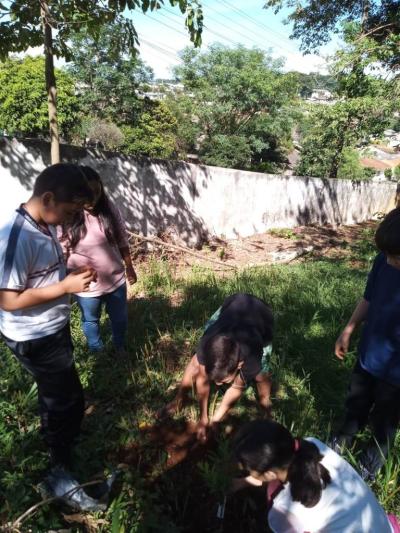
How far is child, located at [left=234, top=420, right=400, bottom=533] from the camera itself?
1429mm

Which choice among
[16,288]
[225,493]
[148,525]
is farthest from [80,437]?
[16,288]

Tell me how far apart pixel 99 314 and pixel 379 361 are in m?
1.99

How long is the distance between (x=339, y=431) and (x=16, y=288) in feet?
6.35

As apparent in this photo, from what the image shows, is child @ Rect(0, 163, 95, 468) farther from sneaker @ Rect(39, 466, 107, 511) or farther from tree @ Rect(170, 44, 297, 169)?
tree @ Rect(170, 44, 297, 169)

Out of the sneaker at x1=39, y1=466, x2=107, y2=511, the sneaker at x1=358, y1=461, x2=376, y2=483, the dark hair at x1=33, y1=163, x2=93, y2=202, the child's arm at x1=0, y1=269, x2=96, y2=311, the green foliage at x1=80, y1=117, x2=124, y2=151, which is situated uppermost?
the green foliage at x1=80, y1=117, x2=124, y2=151

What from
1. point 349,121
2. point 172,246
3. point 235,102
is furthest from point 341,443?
point 235,102

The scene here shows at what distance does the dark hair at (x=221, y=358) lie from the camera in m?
2.07

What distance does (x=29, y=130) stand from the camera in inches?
899

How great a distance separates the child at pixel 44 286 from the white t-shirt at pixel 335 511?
1.04 meters

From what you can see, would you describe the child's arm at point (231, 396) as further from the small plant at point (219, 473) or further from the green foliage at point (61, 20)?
the green foliage at point (61, 20)

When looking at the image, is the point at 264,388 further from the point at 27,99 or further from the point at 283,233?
the point at 27,99

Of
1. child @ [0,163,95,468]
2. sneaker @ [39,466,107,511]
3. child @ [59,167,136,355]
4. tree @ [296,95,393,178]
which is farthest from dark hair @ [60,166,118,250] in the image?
tree @ [296,95,393,178]

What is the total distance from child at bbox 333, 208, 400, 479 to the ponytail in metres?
0.70

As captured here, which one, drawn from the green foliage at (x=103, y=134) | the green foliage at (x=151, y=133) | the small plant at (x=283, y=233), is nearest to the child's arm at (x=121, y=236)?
the small plant at (x=283, y=233)
